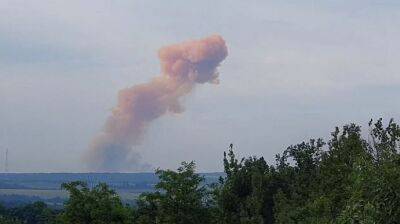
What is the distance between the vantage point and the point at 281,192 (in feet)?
141

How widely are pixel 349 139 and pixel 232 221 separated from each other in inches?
508

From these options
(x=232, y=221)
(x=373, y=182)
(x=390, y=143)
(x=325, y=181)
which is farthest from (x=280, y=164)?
(x=373, y=182)

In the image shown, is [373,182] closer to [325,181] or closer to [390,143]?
[390,143]

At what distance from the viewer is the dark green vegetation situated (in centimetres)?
1878

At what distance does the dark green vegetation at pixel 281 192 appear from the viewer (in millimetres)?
18781

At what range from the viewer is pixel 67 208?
4034cm

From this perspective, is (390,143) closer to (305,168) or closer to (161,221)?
(161,221)

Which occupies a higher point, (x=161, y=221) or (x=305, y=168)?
(x=305, y=168)

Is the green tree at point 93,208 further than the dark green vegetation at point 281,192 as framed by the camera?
Yes

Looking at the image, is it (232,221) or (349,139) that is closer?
(349,139)

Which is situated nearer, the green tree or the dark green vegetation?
the dark green vegetation

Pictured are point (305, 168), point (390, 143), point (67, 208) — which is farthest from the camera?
point (305, 168)

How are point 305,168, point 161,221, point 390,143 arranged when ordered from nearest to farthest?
point 390,143
point 161,221
point 305,168

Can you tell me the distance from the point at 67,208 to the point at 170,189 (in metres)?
6.94
